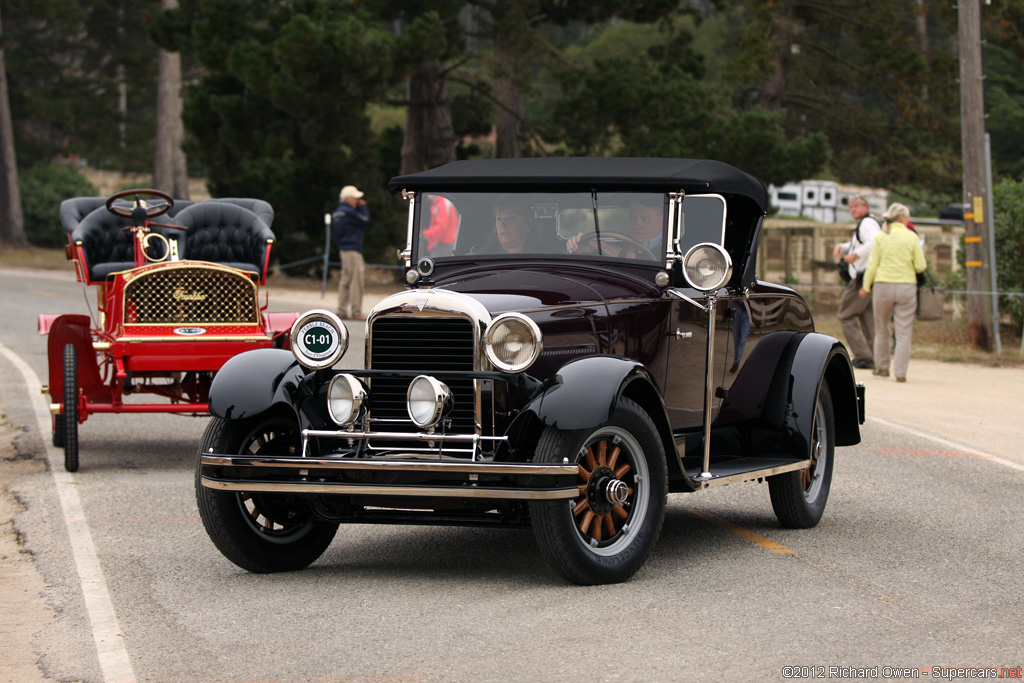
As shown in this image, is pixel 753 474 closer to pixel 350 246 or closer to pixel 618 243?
pixel 618 243

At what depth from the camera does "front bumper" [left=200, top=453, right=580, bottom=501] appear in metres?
5.81

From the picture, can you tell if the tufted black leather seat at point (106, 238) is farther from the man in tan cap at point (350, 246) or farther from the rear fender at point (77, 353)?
the man in tan cap at point (350, 246)

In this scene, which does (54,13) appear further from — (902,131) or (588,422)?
(588,422)

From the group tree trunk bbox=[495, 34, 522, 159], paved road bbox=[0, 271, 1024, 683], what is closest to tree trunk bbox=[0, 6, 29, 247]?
tree trunk bbox=[495, 34, 522, 159]

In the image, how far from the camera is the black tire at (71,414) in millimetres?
9438

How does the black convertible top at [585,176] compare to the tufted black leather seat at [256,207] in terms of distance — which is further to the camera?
the tufted black leather seat at [256,207]

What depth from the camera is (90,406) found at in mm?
9875

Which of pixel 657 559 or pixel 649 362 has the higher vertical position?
pixel 649 362

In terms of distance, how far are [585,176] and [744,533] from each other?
2213 millimetres

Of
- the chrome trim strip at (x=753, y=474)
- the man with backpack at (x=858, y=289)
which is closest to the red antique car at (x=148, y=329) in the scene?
the chrome trim strip at (x=753, y=474)

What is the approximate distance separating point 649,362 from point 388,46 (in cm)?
1924

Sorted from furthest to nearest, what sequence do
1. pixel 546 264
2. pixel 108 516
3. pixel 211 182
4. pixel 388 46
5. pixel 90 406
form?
pixel 211 182 < pixel 388 46 < pixel 90 406 < pixel 108 516 < pixel 546 264

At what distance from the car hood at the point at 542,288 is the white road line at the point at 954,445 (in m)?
4.56

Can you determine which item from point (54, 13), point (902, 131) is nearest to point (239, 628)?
point (902, 131)
